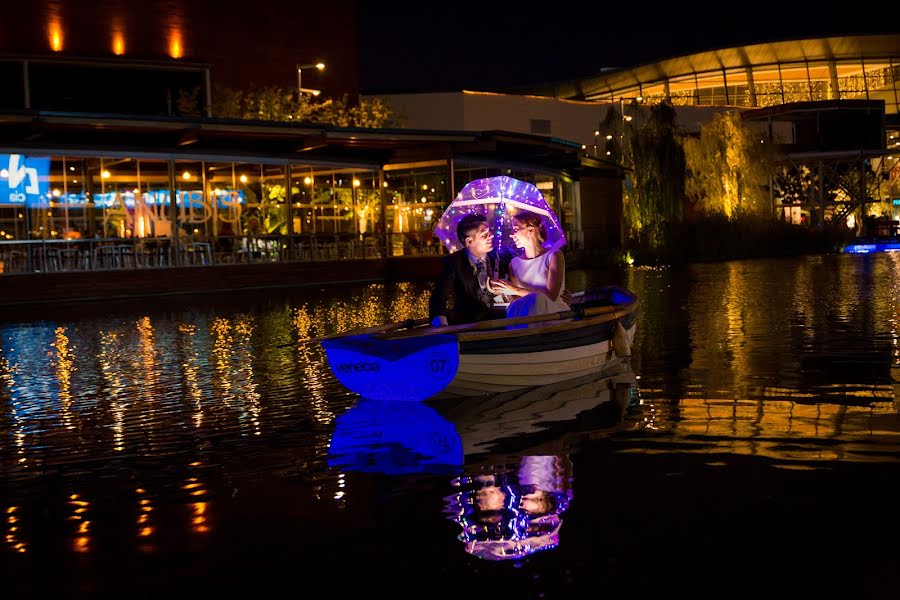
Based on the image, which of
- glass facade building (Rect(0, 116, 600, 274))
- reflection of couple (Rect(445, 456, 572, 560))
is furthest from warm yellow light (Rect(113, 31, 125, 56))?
reflection of couple (Rect(445, 456, 572, 560))

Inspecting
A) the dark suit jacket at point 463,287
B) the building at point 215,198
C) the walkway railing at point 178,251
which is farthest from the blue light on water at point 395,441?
the walkway railing at point 178,251

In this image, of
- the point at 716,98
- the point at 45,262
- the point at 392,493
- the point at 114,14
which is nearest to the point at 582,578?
the point at 392,493

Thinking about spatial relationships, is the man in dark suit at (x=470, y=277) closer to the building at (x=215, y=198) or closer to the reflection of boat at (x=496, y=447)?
the reflection of boat at (x=496, y=447)

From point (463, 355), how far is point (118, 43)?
110 ft

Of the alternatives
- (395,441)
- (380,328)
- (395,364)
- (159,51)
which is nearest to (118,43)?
(159,51)

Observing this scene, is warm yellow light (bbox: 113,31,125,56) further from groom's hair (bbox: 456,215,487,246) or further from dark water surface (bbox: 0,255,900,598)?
groom's hair (bbox: 456,215,487,246)

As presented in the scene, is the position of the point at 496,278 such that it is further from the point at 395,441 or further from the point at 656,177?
the point at 656,177

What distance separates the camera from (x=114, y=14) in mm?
40844

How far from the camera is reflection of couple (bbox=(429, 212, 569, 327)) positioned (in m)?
11.9

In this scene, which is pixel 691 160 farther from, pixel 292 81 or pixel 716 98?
pixel 716 98

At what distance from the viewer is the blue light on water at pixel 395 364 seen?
1052cm

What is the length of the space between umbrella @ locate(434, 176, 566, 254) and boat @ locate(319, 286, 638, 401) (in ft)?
4.01

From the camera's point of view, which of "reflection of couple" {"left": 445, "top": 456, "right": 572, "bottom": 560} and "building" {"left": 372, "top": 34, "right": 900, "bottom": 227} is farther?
"building" {"left": 372, "top": 34, "right": 900, "bottom": 227}

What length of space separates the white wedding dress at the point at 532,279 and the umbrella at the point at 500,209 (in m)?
0.35
